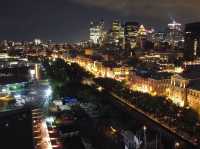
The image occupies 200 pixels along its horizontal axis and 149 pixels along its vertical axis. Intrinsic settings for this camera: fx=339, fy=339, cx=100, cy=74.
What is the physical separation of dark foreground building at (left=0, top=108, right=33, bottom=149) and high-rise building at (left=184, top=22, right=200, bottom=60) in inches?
1623

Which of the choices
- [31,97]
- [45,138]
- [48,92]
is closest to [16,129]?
[45,138]

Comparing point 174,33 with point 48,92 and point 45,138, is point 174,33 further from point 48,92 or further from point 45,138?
point 45,138

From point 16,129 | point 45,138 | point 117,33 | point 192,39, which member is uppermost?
point 117,33

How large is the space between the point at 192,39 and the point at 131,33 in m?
40.9

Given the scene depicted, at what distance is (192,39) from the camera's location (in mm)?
56562

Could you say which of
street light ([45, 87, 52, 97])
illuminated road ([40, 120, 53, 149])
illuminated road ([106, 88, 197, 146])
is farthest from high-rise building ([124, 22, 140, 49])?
illuminated road ([40, 120, 53, 149])

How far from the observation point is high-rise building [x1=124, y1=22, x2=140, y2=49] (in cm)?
9208

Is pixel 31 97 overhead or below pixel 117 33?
below

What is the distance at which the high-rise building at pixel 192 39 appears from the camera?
5584 cm

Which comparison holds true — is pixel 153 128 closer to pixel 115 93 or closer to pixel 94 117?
pixel 94 117

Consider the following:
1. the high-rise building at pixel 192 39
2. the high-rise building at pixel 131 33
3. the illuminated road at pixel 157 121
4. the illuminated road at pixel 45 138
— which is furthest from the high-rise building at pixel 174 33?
the illuminated road at pixel 45 138

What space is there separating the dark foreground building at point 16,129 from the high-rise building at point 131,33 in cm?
7209

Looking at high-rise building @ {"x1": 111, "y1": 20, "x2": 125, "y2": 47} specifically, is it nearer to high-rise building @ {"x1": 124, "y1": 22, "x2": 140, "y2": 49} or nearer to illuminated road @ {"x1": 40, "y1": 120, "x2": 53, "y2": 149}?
high-rise building @ {"x1": 124, "y1": 22, "x2": 140, "y2": 49}

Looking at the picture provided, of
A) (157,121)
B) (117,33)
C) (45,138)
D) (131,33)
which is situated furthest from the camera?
(117,33)
